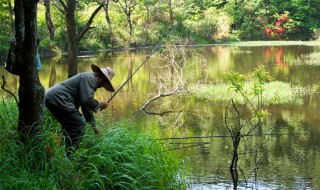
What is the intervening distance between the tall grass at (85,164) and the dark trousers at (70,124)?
9cm

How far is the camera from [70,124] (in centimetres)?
484

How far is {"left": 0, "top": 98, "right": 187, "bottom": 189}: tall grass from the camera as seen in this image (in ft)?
13.1

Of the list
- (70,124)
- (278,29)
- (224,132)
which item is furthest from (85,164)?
(278,29)

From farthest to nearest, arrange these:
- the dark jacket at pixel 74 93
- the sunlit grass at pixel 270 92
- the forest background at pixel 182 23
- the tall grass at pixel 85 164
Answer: the forest background at pixel 182 23
the sunlit grass at pixel 270 92
the dark jacket at pixel 74 93
the tall grass at pixel 85 164

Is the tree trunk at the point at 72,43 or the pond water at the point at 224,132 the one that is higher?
the tree trunk at the point at 72,43

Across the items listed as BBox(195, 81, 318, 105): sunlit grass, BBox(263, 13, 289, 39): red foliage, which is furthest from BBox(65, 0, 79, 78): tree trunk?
BBox(263, 13, 289, 39): red foliage

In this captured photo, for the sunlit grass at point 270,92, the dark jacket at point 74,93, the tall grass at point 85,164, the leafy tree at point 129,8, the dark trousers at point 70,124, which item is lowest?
the sunlit grass at point 270,92

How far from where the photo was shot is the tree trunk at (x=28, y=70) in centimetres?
438

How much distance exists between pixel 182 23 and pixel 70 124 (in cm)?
3632

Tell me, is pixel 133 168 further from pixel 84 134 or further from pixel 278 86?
pixel 278 86

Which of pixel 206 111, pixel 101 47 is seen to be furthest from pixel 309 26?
pixel 206 111

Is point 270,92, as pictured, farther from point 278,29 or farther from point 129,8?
point 278,29

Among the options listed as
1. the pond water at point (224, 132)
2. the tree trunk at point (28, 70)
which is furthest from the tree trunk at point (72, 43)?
the tree trunk at point (28, 70)

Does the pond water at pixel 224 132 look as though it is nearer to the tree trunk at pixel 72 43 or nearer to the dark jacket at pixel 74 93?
the tree trunk at pixel 72 43
